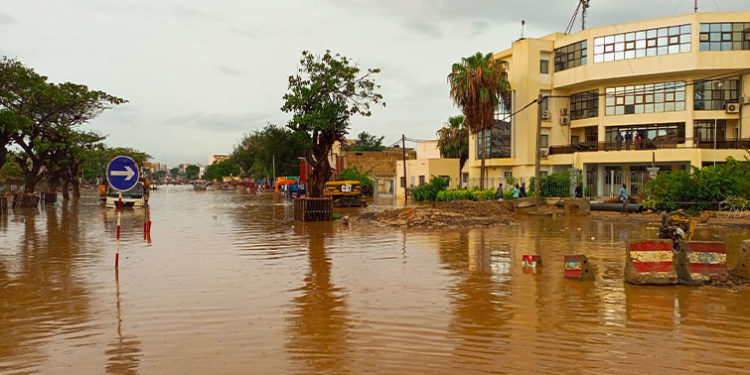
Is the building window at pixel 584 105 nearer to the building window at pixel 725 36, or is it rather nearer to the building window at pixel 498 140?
the building window at pixel 498 140

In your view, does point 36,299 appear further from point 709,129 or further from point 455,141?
point 455,141

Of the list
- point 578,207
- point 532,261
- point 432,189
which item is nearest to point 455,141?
point 432,189

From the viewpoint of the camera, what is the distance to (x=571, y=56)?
4112cm

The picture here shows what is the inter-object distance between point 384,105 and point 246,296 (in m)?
19.2

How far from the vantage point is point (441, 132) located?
197 ft

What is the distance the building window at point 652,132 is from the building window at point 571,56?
5330mm

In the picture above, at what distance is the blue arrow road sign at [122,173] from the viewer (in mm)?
10172

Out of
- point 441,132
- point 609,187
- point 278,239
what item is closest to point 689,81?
point 609,187

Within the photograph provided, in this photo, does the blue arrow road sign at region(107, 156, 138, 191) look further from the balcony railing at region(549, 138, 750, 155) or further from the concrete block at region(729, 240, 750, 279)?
the balcony railing at region(549, 138, 750, 155)

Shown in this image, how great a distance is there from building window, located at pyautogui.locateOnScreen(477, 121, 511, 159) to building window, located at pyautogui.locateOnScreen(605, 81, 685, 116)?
765cm

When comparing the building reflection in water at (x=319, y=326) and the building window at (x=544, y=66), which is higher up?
the building window at (x=544, y=66)

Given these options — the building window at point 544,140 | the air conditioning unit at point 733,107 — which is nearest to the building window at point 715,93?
the air conditioning unit at point 733,107

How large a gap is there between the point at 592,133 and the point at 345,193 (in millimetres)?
19495

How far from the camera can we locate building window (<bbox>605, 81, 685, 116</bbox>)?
37.0 meters
